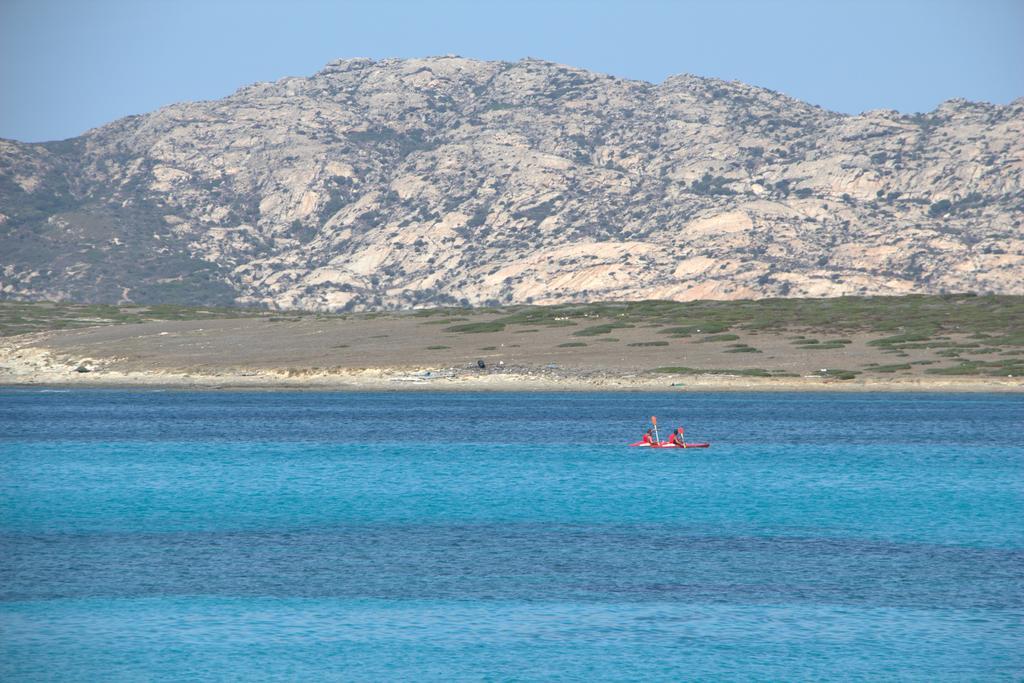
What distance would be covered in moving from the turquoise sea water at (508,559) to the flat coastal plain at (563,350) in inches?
1299

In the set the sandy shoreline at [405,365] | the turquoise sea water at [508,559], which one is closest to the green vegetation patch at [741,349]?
the sandy shoreline at [405,365]

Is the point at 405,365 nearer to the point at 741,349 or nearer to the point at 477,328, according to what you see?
the point at 477,328

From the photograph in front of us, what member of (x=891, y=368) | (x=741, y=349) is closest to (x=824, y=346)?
(x=741, y=349)

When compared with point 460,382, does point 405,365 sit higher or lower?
higher

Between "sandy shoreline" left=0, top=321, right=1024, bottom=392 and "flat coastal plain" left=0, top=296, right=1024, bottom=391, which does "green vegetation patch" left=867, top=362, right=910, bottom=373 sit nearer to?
"flat coastal plain" left=0, top=296, right=1024, bottom=391

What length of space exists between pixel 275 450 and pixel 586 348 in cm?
5497

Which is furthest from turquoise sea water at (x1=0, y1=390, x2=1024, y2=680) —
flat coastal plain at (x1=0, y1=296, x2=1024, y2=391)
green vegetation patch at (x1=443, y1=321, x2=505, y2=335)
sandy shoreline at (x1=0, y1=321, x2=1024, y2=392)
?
green vegetation patch at (x1=443, y1=321, x2=505, y2=335)

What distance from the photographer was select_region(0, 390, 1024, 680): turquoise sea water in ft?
76.1

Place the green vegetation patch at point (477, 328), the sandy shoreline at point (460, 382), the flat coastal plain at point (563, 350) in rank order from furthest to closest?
the green vegetation patch at point (477, 328), the flat coastal plain at point (563, 350), the sandy shoreline at point (460, 382)

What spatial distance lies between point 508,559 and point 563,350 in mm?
81023

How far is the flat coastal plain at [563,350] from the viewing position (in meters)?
101

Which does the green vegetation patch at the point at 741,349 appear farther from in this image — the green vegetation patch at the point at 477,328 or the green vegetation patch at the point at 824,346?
the green vegetation patch at the point at 477,328

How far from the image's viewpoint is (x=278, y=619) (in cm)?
2566

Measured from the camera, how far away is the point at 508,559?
106 feet
